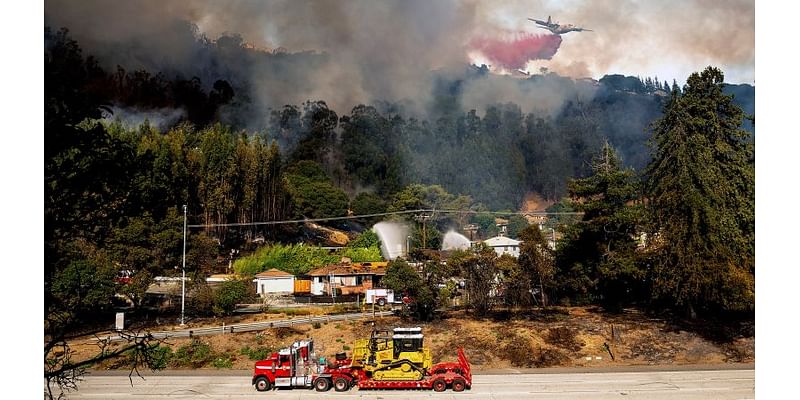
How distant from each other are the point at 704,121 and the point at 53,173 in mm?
21202

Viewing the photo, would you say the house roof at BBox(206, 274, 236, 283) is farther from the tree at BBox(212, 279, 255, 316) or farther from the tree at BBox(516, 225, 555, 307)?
the tree at BBox(516, 225, 555, 307)

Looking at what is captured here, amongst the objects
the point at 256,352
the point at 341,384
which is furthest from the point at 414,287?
the point at 341,384

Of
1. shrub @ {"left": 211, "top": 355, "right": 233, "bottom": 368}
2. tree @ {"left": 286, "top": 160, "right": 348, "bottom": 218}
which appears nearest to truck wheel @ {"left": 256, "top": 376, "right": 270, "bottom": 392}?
shrub @ {"left": 211, "top": 355, "right": 233, "bottom": 368}

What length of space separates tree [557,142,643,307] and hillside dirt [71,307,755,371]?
68.6 inches

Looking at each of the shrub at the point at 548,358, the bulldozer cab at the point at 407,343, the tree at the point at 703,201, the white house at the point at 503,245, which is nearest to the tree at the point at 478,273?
the shrub at the point at 548,358

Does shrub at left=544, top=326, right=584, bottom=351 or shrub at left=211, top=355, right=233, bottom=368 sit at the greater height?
shrub at left=544, top=326, right=584, bottom=351

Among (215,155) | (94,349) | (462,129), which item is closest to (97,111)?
(94,349)

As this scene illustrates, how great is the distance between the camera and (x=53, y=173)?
475 cm

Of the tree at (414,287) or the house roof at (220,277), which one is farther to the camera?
the house roof at (220,277)

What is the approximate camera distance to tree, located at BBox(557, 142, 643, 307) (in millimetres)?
23109

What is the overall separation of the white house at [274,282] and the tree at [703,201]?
14162mm

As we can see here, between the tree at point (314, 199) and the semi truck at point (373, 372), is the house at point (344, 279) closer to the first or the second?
the tree at point (314, 199)

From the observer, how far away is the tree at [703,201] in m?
20.2

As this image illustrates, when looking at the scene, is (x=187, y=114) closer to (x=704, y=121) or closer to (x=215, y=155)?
(x=215, y=155)
